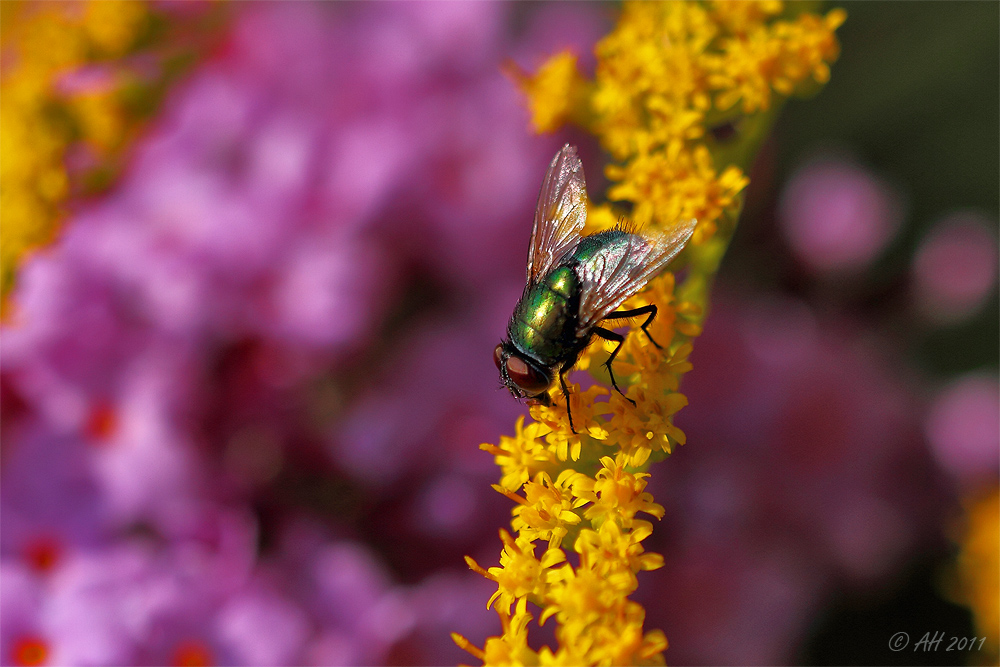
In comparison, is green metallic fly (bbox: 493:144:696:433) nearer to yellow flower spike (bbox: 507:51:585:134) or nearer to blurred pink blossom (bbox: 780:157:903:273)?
yellow flower spike (bbox: 507:51:585:134)

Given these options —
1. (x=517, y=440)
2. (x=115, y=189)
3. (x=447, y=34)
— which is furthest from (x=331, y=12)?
(x=517, y=440)

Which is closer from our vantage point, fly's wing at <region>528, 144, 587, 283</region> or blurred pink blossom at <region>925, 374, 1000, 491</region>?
fly's wing at <region>528, 144, 587, 283</region>

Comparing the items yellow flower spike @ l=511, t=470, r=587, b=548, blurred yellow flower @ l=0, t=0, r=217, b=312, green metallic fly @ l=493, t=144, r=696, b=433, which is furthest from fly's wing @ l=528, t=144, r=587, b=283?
blurred yellow flower @ l=0, t=0, r=217, b=312

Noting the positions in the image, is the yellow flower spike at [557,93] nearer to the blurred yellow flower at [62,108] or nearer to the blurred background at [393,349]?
the blurred background at [393,349]

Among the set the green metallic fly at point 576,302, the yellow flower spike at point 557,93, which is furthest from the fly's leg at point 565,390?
the yellow flower spike at point 557,93

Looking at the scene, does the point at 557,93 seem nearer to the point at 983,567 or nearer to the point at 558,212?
the point at 558,212
